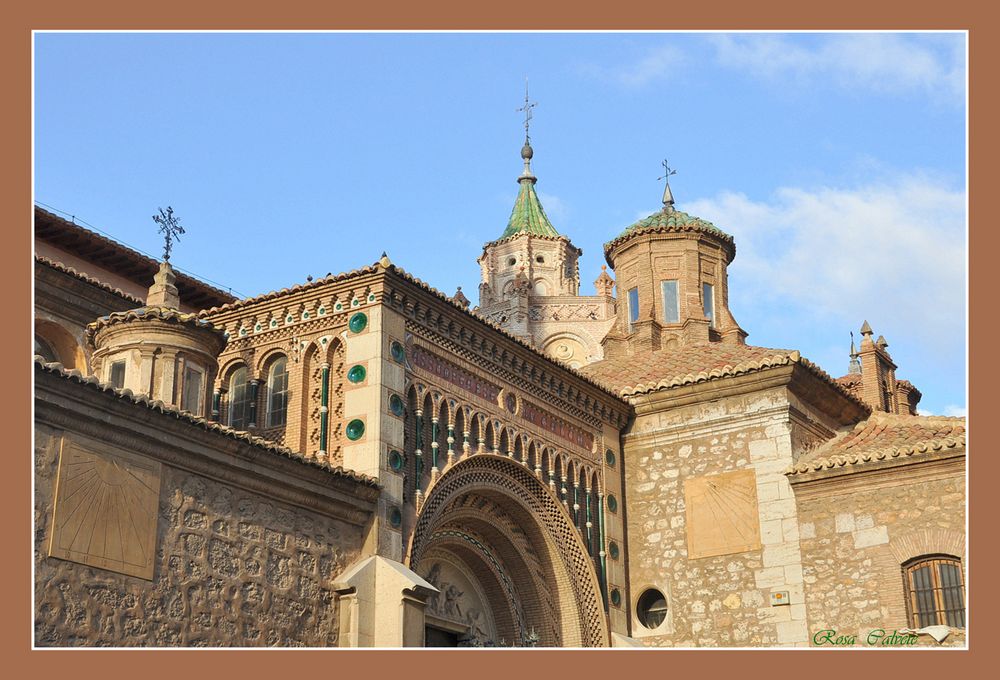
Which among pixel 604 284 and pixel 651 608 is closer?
pixel 651 608

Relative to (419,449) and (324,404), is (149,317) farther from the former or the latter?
(419,449)

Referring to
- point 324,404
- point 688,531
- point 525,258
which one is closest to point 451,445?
point 324,404

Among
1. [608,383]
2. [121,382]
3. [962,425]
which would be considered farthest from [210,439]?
[962,425]

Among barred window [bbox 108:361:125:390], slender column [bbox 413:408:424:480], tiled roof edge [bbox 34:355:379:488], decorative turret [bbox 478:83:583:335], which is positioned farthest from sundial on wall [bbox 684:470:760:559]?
decorative turret [bbox 478:83:583:335]

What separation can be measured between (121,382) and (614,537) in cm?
780

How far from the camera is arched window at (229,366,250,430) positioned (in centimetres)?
1820

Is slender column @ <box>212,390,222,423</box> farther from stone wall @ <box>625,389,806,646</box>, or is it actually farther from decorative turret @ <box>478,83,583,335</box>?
decorative turret @ <box>478,83,583,335</box>

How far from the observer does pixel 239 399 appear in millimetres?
18453

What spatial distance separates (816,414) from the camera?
21516 mm

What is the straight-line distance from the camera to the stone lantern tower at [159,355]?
16.7 m

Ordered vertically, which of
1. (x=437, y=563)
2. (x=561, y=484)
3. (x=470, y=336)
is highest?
(x=470, y=336)

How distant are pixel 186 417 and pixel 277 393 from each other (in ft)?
12.5

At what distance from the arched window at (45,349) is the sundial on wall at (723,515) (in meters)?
9.32

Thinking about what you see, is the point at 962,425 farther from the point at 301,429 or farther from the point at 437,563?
the point at 301,429
